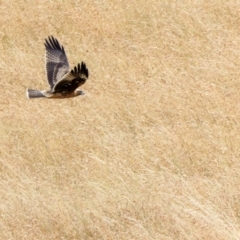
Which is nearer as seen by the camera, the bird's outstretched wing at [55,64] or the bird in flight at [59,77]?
the bird in flight at [59,77]

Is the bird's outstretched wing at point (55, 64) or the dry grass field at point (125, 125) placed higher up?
the bird's outstretched wing at point (55, 64)

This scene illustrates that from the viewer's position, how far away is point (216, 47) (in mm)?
14984

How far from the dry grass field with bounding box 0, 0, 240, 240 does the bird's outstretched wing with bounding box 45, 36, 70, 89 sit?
0.92m

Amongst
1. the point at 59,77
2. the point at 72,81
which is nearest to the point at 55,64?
the point at 59,77

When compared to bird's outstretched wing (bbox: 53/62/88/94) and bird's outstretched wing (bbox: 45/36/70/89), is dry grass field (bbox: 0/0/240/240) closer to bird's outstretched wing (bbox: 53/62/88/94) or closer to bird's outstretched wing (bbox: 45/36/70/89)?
bird's outstretched wing (bbox: 45/36/70/89)

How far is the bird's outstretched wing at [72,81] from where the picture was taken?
386 inches

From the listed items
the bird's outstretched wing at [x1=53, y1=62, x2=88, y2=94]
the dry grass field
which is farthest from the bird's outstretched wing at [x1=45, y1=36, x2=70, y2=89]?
the dry grass field

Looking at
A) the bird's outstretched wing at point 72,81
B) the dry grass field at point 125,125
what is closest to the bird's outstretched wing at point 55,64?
the bird's outstretched wing at point 72,81

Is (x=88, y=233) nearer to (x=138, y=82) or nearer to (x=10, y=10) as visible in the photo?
(x=138, y=82)

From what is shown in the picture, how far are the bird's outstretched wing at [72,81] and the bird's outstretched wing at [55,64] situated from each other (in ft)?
1.98

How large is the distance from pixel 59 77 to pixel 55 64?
0.37m

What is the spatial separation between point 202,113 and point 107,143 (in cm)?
177

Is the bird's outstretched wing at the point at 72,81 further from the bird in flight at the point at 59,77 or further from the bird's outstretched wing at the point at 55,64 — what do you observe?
the bird's outstretched wing at the point at 55,64

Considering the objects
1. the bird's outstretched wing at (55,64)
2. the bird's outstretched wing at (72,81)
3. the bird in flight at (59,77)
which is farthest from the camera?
→ the bird's outstretched wing at (55,64)
